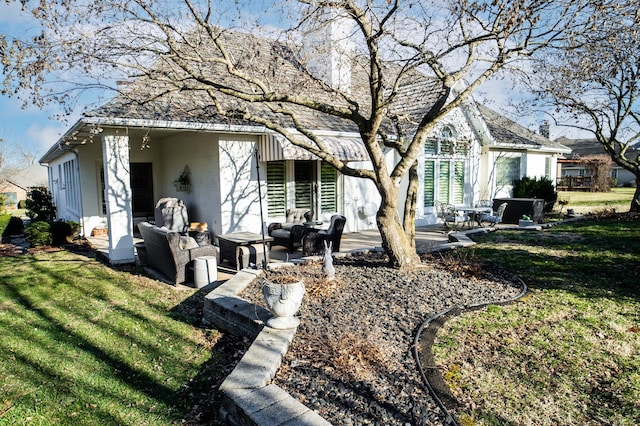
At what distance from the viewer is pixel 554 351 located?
19.1ft

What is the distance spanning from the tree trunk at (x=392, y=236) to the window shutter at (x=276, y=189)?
Answer: 667 cm

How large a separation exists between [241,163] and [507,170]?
17.2 m

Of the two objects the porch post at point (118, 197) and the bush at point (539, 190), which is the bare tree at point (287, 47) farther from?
the bush at point (539, 190)

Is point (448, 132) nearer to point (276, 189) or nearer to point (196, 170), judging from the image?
point (276, 189)

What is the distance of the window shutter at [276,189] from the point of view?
51.0 ft

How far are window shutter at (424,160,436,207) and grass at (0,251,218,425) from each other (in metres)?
13.3

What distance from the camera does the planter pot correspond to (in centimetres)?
612

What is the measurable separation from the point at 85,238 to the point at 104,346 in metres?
13.1

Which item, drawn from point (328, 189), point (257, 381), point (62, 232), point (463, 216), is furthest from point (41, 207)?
point (257, 381)

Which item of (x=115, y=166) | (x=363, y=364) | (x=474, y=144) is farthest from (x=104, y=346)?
(x=474, y=144)

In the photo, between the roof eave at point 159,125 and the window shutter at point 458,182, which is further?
the window shutter at point 458,182

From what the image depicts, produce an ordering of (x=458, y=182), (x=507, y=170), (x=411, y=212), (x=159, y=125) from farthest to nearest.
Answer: (x=507, y=170) → (x=458, y=182) → (x=159, y=125) → (x=411, y=212)

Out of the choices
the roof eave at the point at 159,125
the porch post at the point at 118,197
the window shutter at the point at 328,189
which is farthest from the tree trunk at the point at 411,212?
the porch post at the point at 118,197

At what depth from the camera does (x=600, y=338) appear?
628 centimetres
